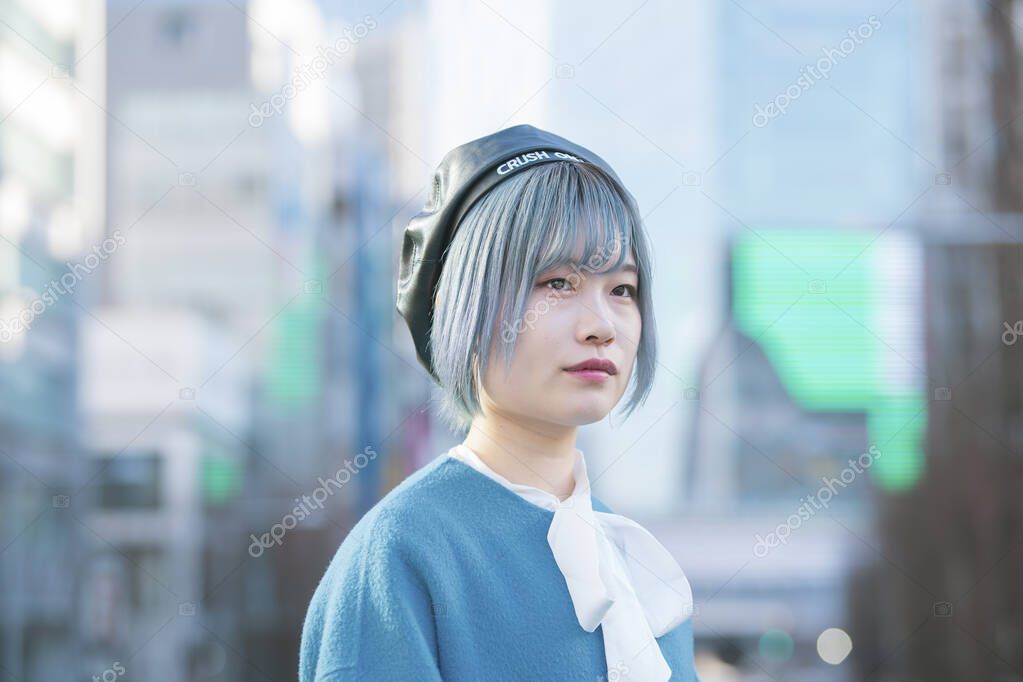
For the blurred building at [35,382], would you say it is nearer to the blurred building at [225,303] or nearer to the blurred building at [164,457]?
→ the blurred building at [225,303]

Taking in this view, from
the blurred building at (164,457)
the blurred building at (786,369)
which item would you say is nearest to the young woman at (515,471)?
the blurred building at (786,369)

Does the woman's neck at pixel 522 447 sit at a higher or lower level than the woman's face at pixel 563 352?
lower

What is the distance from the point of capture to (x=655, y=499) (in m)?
61.4

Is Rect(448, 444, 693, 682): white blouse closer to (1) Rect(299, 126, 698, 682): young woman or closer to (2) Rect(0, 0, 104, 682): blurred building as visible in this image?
(1) Rect(299, 126, 698, 682): young woman

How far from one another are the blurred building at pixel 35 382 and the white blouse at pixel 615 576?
31.2 ft

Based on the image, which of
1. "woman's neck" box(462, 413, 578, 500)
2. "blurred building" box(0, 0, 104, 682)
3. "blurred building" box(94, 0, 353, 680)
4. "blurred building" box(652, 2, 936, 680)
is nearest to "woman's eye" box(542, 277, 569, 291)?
"woman's neck" box(462, 413, 578, 500)

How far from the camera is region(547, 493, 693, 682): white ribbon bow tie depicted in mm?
1517

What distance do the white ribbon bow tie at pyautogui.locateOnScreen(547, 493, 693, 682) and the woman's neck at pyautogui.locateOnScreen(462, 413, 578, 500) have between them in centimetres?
5

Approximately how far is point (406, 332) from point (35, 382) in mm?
10955

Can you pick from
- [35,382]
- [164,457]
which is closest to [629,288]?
[35,382]

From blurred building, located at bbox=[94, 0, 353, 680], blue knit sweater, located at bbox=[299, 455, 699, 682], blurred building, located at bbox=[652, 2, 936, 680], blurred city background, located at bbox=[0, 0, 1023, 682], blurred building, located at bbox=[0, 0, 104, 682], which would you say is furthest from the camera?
blurred building, located at bbox=[652, 2, 936, 680]

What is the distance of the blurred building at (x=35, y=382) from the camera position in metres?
12.2

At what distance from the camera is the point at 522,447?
1.63m

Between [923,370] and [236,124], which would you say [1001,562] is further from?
[236,124]
